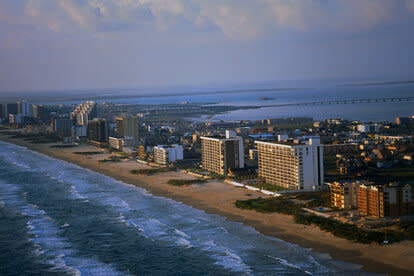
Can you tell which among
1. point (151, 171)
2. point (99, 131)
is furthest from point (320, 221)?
point (99, 131)

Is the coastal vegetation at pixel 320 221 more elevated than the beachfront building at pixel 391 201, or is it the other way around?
the beachfront building at pixel 391 201

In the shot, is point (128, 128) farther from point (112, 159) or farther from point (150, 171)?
point (150, 171)

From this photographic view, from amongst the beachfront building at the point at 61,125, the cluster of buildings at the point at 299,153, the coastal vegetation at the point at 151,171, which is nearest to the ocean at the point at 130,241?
the cluster of buildings at the point at 299,153

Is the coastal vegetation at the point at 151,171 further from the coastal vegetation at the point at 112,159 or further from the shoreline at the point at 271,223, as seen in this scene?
the coastal vegetation at the point at 112,159

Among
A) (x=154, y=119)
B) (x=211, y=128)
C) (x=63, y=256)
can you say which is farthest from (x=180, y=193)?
(x=154, y=119)

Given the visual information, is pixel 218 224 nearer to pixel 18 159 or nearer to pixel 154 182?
pixel 154 182

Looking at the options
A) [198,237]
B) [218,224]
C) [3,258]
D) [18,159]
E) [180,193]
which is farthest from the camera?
[18,159]

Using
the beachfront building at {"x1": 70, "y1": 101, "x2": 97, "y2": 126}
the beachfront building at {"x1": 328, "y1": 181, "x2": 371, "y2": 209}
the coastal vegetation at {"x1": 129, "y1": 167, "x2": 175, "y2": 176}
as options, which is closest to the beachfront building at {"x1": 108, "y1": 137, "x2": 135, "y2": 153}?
the coastal vegetation at {"x1": 129, "y1": 167, "x2": 175, "y2": 176}

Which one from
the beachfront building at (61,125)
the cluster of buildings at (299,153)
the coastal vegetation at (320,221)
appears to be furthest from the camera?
the beachfront building at (61,125)
